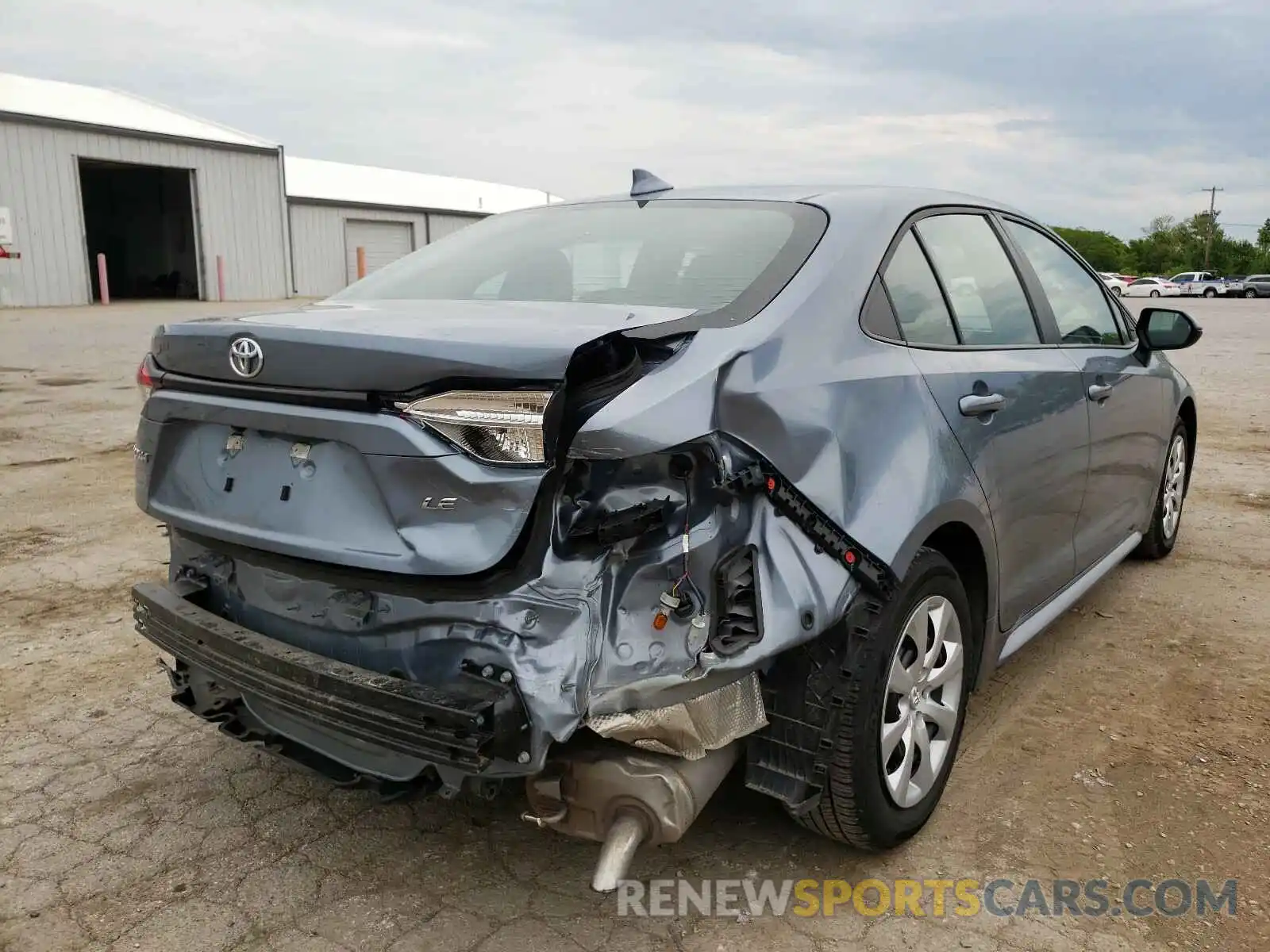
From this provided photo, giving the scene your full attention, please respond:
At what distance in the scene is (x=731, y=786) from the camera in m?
2.92

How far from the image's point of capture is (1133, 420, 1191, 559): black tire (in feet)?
15.8

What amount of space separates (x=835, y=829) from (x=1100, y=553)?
2.08m

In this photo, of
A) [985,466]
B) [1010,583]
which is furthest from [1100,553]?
[985,466]

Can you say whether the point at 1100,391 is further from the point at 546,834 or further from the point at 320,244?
the point at 320,244

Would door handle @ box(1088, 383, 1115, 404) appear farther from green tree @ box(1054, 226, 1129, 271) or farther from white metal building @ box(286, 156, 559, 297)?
green tree @ box(1054, 226, 1129, 271)

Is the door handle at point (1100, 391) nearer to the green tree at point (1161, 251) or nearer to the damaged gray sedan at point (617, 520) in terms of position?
the damaged gray sedan at point (617, 520)

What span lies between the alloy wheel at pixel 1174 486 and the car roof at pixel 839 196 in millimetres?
2220

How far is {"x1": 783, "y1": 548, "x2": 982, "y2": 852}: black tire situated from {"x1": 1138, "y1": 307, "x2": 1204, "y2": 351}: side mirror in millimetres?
2239

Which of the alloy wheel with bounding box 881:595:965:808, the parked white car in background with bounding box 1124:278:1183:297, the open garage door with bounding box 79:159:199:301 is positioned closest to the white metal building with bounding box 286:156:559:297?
the open garage door with bounding box 79:159:199:301

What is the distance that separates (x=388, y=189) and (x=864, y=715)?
39135 millimetres

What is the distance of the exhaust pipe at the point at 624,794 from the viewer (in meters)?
2.14

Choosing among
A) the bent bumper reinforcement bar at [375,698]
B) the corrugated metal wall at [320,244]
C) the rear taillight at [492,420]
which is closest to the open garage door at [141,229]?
the corrugated metal wall at [320,244]

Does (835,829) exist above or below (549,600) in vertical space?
below

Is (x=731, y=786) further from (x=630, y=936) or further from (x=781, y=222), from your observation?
(x=781, y=222)
